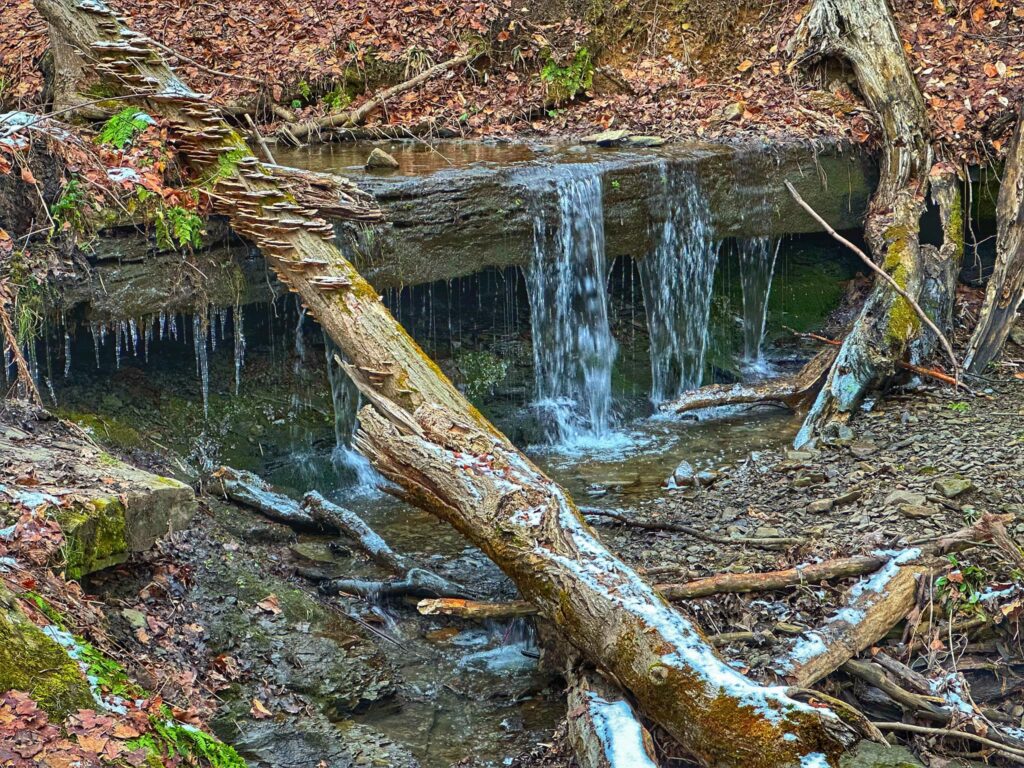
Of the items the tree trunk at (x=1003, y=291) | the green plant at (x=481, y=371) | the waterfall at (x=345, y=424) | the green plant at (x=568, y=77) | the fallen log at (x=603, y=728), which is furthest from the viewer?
the green plant at (x=568, y=77)

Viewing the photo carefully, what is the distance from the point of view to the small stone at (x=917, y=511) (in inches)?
214

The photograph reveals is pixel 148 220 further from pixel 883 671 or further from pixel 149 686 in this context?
pixel 883 671

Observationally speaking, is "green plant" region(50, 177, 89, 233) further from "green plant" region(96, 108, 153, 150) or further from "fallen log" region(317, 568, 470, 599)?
"fallen log" region(317, 568, 470, 599)

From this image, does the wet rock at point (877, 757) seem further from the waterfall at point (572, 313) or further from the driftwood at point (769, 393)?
the waterfall at point (572, 313)

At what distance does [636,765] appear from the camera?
3.77 m

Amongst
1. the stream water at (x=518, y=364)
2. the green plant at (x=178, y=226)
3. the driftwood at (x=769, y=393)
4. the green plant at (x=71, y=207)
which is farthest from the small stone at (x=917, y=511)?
the green plant at (x=71, y=207)

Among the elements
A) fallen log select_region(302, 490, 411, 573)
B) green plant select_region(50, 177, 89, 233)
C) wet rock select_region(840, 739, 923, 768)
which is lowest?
fallen log select_region(302, 490, 411, 573)

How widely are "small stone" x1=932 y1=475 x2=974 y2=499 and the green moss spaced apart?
4.49 m

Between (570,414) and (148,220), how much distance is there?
421 centimetres

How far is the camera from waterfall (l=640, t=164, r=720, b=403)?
9016 millimetres

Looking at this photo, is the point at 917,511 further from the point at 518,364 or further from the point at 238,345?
the point at 238,345

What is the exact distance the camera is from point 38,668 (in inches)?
129

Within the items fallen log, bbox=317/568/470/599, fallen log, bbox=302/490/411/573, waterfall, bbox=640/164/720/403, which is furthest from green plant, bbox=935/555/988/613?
waterfall, bbox=640/164/720/403

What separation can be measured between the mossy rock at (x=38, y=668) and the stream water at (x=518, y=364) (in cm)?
225
